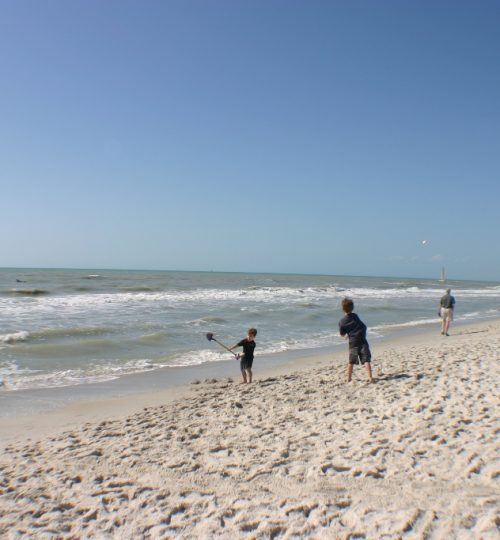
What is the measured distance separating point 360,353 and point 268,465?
379cm

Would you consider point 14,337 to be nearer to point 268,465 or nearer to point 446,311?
point 268,465

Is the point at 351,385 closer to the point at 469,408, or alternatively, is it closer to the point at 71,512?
the point at 469,408

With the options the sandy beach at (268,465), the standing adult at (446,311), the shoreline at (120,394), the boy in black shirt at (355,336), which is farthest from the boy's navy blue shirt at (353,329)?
the standing adult at (446,311)

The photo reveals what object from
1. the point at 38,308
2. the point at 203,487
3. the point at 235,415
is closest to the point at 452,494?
the point at 203,487

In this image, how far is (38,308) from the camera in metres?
22.3

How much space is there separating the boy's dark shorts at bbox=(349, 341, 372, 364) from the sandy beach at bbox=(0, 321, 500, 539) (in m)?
0.51

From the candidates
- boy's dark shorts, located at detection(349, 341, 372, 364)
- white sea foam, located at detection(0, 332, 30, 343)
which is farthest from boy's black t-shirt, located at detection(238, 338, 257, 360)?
white sea foam, located at detection(0, 332, 30, 343)

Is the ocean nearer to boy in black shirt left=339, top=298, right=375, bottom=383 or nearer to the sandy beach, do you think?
the sandy beach

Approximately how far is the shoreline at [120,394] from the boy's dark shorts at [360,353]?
65.0 inches

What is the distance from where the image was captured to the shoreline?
6.36 meters

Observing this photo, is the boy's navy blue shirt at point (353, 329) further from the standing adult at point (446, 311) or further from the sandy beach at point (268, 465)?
the standing adult at point (446, 311)

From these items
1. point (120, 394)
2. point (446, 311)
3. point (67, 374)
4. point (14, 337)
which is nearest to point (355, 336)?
point (120, 394)

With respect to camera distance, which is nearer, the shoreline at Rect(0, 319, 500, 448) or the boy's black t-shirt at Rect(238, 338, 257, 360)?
the shoreline at Rect(0, 319, 500, 448)

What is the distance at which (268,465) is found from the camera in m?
4.11
